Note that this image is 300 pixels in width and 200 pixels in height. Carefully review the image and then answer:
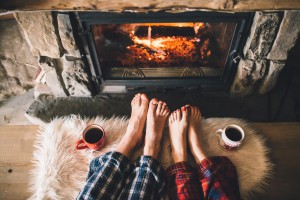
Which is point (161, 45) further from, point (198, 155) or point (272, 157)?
point (272, 157)

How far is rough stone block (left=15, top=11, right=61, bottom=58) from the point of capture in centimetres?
107

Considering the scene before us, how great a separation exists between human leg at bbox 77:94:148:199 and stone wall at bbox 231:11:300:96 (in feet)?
2.11

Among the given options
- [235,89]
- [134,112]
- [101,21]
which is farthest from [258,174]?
[101,21]

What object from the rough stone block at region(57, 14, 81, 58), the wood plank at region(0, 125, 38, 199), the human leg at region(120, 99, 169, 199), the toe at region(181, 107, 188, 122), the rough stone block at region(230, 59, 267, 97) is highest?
the rough stone block at region(57, 14, 81, 58)

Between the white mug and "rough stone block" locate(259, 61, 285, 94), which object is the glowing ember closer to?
"rough stone block" locate(259, 61, 285, 94)

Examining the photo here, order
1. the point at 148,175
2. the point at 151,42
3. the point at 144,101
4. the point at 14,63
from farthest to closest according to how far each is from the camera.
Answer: the point at 14,63 < the point at 151,42 < the point at 144,101 < the point at 148,175

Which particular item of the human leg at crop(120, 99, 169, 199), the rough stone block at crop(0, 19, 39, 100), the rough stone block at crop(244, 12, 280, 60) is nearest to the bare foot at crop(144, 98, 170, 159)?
the human leg at crop(120, 99, 169, 199)

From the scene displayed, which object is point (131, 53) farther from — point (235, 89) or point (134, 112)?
point (235, 89)

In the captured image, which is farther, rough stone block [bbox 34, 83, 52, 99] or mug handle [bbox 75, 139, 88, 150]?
rough stone block [bbox 34, 83, 52, 99]

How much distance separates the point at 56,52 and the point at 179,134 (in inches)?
29.3

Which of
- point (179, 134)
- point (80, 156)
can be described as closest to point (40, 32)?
point (80, 156)

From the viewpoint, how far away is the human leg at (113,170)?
37.3 inches

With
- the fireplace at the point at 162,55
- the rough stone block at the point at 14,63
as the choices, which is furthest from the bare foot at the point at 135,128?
the rough stone block at the point at 14,63

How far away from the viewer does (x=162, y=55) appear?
1501 millimetres
